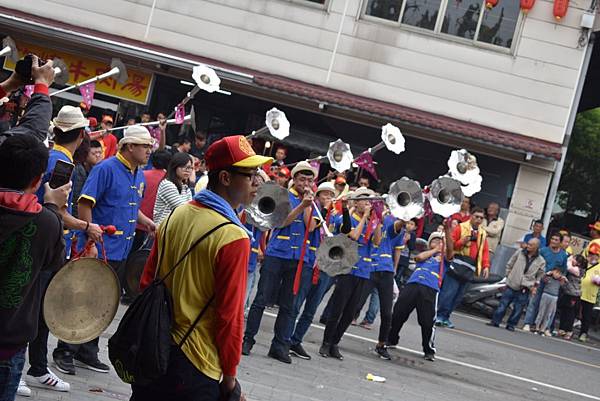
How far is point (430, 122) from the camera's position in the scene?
21.0m

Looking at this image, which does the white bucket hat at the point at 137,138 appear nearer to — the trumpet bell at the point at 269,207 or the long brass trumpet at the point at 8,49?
the long brass trumpet at the point at 8,49

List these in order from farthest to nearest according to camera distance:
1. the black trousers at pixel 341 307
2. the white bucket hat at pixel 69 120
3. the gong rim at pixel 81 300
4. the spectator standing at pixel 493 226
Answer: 1. the spectator standing at pixel 493 226
2. the black trousers at pixel 341 307
3. the white bucket hat at pixel 69 120
4. the gong rim at pixel 81 300

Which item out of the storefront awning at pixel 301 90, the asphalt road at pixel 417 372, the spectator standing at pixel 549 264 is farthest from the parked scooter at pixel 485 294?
the storefront awning at pixel 301 90

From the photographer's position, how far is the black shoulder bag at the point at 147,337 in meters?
4.42

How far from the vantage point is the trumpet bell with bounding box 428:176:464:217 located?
12.4m

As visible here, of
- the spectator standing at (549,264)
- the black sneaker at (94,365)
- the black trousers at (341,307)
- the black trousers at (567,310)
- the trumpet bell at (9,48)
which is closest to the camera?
the trumpet bell at (9,48)

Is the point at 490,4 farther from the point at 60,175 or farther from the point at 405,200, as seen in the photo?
the point at 60,175

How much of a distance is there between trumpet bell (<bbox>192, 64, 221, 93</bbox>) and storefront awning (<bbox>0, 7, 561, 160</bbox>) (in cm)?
484

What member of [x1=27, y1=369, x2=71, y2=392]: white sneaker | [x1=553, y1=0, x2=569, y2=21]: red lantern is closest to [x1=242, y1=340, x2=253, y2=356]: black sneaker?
[x1=27, y1=369, x2=71, y2=392]: white sneaker

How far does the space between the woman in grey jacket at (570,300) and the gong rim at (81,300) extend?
46.5ft

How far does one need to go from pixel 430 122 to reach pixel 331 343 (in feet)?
34.0

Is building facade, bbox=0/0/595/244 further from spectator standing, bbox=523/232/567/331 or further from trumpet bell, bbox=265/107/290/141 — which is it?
trumpet bell, bbox=265/107/290/141

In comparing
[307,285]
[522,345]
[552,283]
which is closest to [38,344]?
[307,285]

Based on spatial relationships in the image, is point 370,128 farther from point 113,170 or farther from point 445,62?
point 113,170
